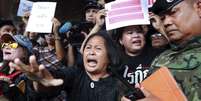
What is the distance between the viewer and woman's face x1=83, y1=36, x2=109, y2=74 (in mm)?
3369

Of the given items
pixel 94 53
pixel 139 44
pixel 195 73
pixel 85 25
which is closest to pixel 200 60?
pixel 195 73

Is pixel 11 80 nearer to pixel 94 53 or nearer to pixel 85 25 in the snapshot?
pixel 94 53

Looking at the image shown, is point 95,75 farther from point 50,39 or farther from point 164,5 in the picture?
point 50,39

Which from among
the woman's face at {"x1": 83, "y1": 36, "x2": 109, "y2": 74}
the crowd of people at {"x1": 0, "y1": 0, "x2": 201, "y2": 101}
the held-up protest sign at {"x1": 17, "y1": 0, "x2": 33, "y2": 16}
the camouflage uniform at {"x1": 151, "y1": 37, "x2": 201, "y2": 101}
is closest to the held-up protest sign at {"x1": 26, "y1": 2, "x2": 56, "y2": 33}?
the crowd of people at {"x1": 0, "y1": 0, "x2": 201, "y2": 101}

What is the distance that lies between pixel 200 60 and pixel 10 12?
660 centimetres

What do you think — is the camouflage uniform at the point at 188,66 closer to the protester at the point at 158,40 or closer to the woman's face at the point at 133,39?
the woman's face at the point at 133,39

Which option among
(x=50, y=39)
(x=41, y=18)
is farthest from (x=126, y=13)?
(x=50, y=39)

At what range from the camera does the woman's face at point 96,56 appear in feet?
11.1

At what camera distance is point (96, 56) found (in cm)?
337

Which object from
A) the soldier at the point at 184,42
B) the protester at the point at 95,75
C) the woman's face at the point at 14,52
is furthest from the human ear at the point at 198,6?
the woman's face at the point at 14,52

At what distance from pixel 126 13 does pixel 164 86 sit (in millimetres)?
1908

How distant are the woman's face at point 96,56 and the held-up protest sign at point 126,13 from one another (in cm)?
62

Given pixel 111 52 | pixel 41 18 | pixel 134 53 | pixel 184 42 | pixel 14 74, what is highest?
pixel 184 42

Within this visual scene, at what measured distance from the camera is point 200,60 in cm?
225
